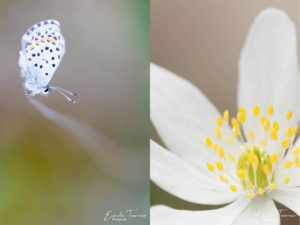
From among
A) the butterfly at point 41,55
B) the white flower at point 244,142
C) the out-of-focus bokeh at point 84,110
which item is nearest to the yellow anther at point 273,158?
the white flower at point 244,142

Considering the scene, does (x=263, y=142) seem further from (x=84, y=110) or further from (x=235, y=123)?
(x=84, y=110)

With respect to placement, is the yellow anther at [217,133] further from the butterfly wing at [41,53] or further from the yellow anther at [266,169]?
the butterfly wing at [41,53]

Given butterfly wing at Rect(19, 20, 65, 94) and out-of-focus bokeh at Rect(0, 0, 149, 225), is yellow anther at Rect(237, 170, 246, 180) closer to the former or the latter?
out-of-focus bokeh at Rect(0, 0, 149, 225)

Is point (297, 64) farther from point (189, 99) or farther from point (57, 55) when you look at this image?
point (57, 55)

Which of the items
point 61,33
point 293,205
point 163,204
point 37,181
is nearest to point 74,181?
point 37,181

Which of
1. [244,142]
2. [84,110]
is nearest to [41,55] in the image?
[84,110]

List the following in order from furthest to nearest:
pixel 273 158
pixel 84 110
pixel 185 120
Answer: pixel 84 110 → pixel 185 120 → pixel 273 158
